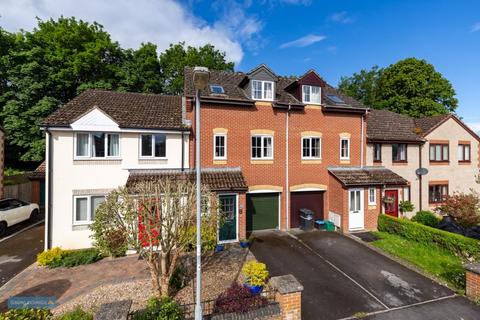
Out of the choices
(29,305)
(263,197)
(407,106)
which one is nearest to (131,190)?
(29,305)

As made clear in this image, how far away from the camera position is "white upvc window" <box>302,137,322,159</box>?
51.2ft

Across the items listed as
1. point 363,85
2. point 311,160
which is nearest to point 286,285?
point 311,160

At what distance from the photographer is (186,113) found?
44.5ft

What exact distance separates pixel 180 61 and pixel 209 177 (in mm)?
27225

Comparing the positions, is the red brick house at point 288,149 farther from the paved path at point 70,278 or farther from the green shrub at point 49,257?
the green shrub at point 49,257

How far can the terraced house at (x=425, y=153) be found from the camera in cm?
1752

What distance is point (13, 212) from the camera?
15.3 m

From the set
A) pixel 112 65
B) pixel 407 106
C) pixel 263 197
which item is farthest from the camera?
pixel 407 106

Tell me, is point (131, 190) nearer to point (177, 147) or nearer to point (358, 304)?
point (177, 147)

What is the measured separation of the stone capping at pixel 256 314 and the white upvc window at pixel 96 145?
1019 centimetres

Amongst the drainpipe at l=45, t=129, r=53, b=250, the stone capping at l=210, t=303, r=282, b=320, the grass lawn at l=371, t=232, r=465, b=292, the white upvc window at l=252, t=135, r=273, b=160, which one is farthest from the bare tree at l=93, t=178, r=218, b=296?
the grass lawn at l=371, t=232, r=465, b=292

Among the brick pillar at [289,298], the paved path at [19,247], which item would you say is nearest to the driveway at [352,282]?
the brick pillar at [289,298]

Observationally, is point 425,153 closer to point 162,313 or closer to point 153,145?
point 153,145

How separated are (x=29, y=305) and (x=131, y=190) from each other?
3.92 meters
